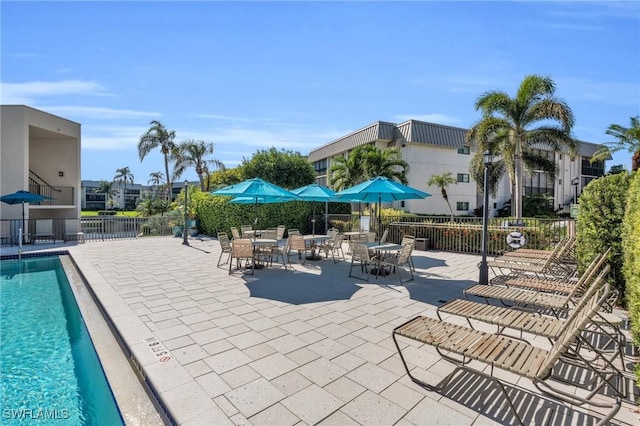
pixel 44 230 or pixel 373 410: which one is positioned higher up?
pixel 44 230

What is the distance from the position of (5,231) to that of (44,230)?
1330mm

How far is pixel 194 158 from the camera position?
3072 centimetres

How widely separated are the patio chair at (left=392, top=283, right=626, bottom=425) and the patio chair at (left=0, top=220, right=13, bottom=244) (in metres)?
18.5

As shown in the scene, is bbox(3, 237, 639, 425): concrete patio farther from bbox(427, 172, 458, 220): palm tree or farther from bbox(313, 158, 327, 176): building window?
bbox(313, 158, 327, 176): building window

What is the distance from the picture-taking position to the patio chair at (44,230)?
14969 mm

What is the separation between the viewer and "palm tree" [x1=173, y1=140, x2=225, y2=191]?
30.4 metres

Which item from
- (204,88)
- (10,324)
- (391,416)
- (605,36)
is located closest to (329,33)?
(204,88)

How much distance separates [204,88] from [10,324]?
26.3ft

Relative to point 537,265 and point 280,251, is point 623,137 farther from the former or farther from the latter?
point 280,251

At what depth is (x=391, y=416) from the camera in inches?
101

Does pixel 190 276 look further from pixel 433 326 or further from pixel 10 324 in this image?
pixel 433 326

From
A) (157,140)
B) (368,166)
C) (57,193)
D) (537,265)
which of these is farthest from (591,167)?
(57,193)

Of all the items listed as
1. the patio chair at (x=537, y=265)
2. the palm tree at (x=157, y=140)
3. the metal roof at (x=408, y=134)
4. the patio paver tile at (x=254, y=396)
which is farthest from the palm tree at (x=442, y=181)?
the patio paver tile at (x=254, y=396)

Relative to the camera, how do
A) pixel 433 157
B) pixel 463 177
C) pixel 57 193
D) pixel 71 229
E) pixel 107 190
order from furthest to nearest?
pixel 107 190 < pixel 463 177 < pixel 433 157 < pixel 57 193 < pixel 71 229
